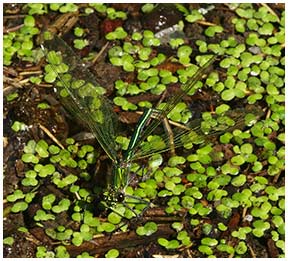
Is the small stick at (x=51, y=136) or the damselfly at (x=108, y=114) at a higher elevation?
the damselfly at (x=108, y=114)

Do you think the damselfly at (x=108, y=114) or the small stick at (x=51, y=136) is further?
the small stick at (x=51, y=136)

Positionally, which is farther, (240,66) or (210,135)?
(240,66)

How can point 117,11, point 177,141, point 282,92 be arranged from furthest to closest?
point 117,11
point 282,92
point 177,141

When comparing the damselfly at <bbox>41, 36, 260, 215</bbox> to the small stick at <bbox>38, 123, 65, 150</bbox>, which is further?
the small stick at <bbox>38, 123, 65, 150</bbox>

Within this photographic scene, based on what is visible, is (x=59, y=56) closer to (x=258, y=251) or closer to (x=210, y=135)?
(x=210, y=135)

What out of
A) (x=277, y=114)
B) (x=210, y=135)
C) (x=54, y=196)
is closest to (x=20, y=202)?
(x=54, y=196)

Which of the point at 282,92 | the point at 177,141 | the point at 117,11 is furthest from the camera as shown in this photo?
the point at 117,11

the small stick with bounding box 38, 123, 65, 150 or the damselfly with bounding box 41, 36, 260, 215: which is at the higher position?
the damselfly with bounding box 41, 36, 260, 215

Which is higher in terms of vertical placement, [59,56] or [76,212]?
[59,56]
